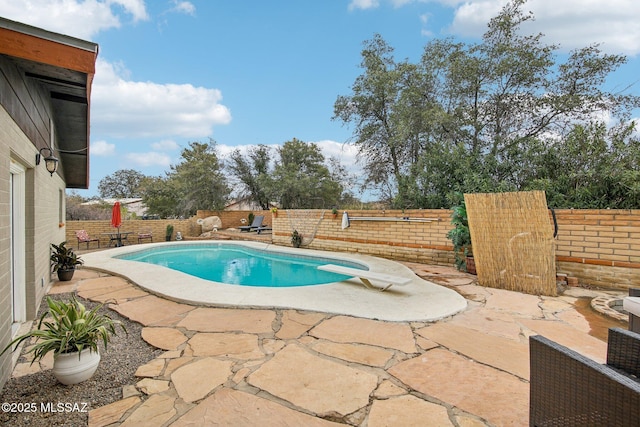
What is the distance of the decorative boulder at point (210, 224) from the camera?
1448 cm

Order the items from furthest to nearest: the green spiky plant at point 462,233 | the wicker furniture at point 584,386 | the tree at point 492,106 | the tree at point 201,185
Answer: the tree at point 201,185 < the tree at point 492,106 < the green spiky plant at point 462,233 < the wicker furniture at point 584,386

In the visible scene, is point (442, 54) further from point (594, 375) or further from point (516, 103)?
point (594, 375)

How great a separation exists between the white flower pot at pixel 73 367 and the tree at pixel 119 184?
102 feet

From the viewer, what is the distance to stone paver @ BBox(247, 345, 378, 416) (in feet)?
6.16

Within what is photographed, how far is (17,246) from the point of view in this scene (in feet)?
10.7

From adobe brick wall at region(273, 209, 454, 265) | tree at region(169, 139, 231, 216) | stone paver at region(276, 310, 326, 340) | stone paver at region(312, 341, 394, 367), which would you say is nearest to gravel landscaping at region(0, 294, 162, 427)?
stone paver at region(276, 310, 326, 340)

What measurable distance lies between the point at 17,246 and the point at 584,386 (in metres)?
4.86

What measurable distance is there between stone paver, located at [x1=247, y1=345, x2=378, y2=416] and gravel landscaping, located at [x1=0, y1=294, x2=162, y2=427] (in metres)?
0.98

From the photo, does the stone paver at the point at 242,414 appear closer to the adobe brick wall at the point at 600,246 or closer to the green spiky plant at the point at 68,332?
the green spiky plant at the point at 68,332

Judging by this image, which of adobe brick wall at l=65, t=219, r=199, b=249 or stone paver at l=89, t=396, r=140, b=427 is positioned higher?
adobe brick wall at l=65, t=219, r=199, b=249

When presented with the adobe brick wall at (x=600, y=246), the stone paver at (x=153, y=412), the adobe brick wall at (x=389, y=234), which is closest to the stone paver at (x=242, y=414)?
the stone paver at (x=153, y=412)

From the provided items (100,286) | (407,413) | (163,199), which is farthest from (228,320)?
(163,199)

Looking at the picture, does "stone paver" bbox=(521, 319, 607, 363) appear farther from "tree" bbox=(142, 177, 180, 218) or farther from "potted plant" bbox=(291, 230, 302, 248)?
"tree" bbox=(142, 177, 180, 218)

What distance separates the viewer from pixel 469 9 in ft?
24.1
